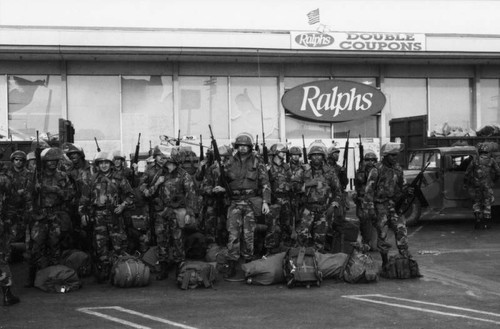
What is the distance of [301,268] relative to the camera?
8.43 meters

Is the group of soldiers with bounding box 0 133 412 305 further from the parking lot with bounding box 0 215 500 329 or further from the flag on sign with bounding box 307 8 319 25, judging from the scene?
the flag on sign with bounding box 307 8 319 25

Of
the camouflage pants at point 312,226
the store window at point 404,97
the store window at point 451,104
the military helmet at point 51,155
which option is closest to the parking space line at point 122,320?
the military helmet at point 51,155

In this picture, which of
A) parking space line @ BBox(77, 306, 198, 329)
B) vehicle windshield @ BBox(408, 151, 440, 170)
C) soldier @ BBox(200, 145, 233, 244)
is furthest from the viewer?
vehicle windshield @ BBox(408, 151, 440, 170)

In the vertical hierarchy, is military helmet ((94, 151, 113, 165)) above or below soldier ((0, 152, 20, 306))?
above

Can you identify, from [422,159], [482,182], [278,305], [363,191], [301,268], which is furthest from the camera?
[422,159]

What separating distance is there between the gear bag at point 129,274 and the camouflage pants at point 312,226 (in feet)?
8.12

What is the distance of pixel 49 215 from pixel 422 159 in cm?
950

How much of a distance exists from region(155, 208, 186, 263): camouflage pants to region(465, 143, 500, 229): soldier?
7732 mm

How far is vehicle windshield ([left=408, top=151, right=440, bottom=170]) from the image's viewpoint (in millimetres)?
14773

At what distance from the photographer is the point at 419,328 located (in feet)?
20.8

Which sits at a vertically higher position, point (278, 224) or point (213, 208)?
point (213, 208)

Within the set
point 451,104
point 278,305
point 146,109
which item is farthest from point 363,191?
point 451,104

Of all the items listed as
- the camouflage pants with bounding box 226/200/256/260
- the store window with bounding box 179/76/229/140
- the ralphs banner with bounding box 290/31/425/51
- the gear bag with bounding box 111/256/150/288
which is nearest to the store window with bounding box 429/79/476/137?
the ralphs banner with bounding box 290/31/425/51

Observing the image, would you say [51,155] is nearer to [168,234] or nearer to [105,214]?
[105,214]
